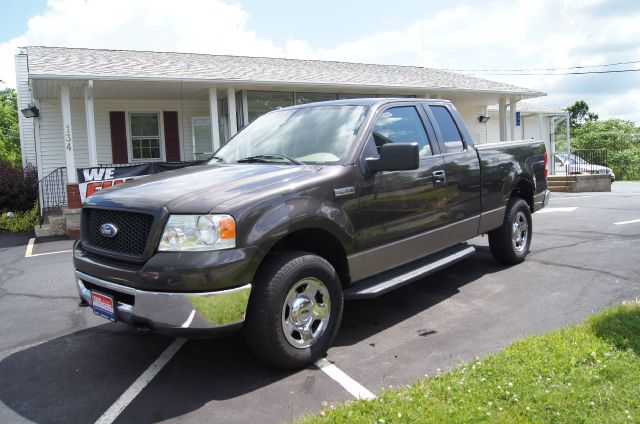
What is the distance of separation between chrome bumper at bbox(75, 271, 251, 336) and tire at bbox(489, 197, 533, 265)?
4.06m

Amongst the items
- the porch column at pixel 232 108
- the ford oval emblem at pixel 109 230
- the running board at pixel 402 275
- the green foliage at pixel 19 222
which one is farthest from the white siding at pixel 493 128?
the ford oval emblem at pixel 109 230

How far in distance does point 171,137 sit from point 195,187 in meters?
12.8

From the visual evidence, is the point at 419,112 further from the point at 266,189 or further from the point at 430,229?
the point at 266,189

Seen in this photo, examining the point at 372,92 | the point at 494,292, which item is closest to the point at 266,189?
the point at 494,292

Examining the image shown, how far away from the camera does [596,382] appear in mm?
3176

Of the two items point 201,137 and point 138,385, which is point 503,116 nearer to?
point 201,137

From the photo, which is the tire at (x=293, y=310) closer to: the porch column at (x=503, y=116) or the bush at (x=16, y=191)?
the bush at (x=16, y=191)

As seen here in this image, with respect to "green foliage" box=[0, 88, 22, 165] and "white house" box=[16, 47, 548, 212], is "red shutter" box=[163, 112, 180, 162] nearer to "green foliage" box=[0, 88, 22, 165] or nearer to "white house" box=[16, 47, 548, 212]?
"white house" box=[16, 47, 548, 212]

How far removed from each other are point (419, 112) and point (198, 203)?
9.09 feet

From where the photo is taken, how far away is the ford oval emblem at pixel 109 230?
3541 mm

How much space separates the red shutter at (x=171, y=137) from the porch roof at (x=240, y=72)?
5.57 ft

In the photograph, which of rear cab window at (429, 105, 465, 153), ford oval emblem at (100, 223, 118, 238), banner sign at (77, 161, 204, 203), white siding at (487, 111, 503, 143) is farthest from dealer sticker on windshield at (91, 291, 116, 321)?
white siding at (487, 111, 503, 143)

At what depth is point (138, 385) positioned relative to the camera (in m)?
3.58

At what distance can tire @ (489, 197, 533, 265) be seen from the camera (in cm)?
627
